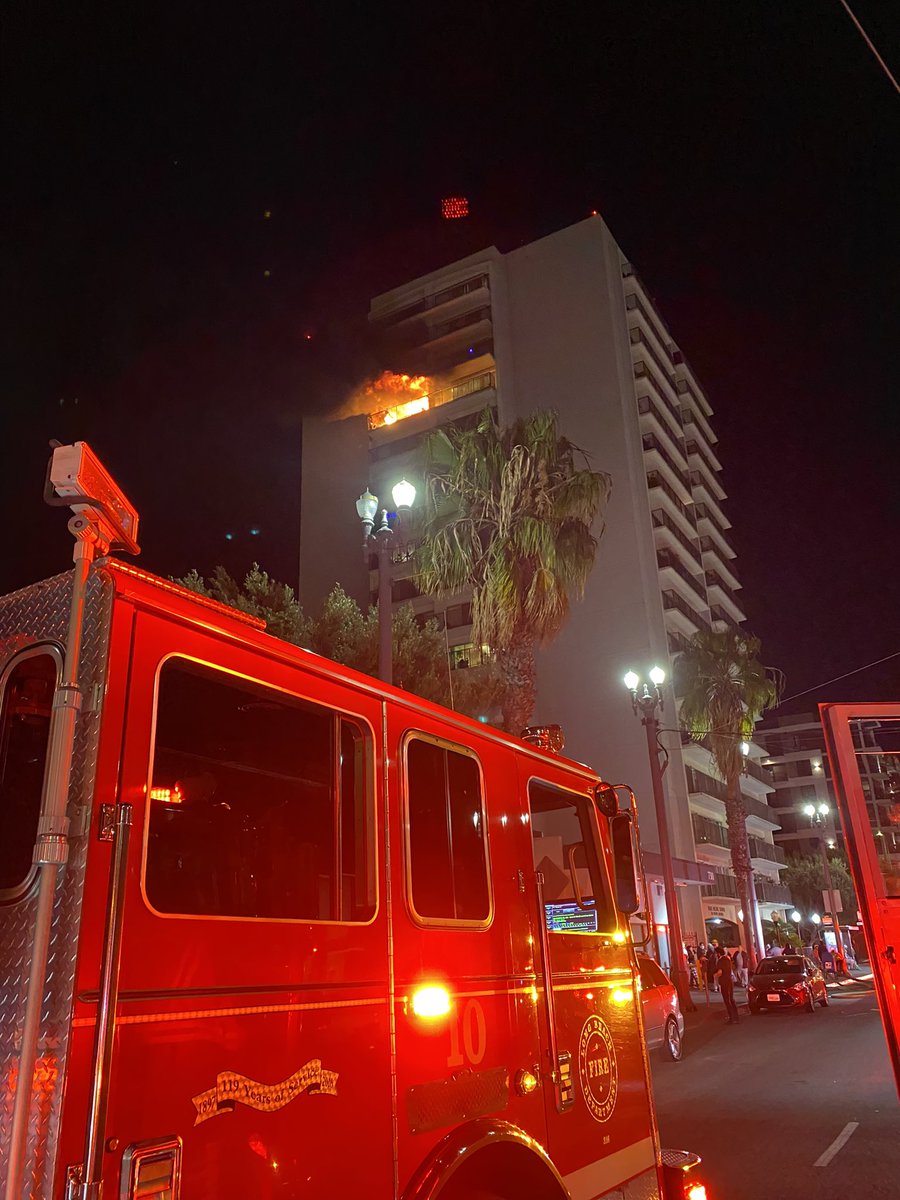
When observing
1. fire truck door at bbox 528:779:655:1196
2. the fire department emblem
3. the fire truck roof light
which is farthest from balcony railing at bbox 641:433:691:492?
the fire truck roof light

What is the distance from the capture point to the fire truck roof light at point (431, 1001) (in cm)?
303

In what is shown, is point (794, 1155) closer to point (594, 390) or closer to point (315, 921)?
point (315, 921)

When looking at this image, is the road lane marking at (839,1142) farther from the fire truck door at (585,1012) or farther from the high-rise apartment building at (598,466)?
the high-rise apartment building at (598,466)

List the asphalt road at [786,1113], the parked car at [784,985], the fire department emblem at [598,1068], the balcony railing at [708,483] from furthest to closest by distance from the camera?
the balcony railing at [708,483] → the parked car at [784,985] → the asphalt road at [786,1113] → the fire department emblem at [598,1068]

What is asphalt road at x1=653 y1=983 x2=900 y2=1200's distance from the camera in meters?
6.94

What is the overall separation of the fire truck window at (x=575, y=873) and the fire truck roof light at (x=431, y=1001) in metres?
1.34

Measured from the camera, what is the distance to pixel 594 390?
50.5 meters

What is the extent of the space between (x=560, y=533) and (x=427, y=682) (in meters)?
6.59

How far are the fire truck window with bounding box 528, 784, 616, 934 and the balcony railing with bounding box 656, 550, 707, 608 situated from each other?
147 feet

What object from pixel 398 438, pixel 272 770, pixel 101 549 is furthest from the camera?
pixel 398 438

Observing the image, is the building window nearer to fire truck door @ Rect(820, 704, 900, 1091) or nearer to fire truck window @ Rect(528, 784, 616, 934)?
fire truck door @ Rect(820, 704, 900, 1091)

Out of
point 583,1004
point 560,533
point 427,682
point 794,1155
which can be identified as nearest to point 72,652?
point 583,1004

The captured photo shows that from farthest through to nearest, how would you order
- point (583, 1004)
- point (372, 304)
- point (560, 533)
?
1. point (372, 304)
2. point (560, 533)
3. point (583, 1004)

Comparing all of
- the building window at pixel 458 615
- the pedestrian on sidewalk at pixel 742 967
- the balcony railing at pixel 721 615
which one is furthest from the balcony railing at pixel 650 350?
the pedestrian on sidewalk at pixel 742 967
